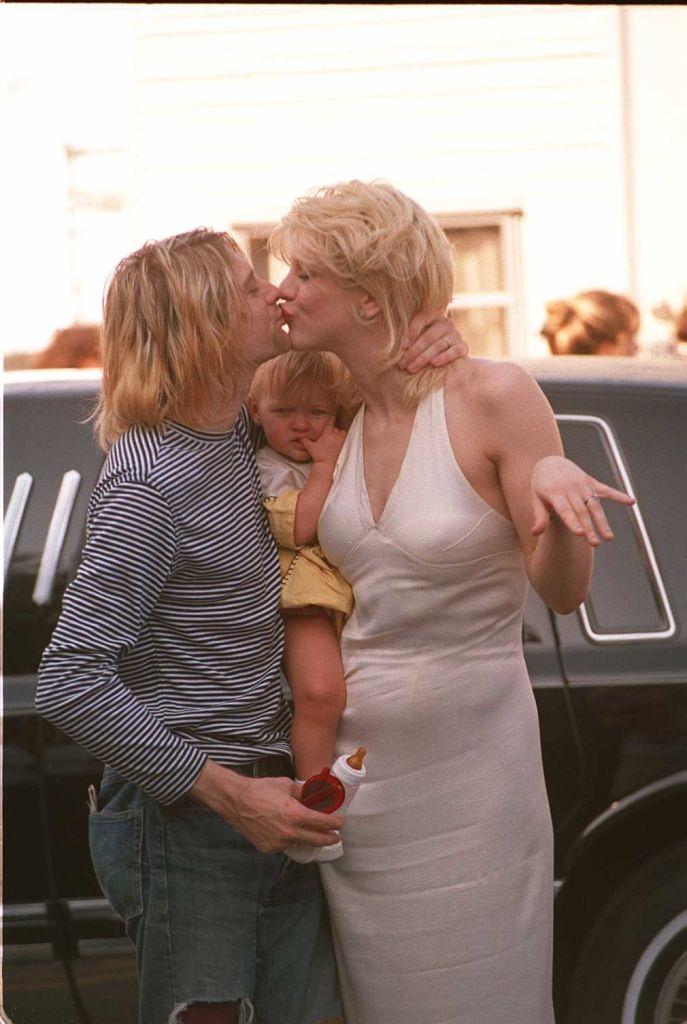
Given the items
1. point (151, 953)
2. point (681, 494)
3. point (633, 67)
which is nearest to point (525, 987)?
point (151, 953)

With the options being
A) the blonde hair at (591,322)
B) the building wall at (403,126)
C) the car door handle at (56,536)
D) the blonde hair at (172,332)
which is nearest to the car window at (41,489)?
the car door handle at (56,536)

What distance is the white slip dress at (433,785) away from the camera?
6.81 feet

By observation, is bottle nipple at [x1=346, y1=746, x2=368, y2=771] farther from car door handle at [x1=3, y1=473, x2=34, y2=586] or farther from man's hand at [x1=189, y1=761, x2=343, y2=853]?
car door handle at [x1=3, y1=473, x2=34, y2=586]

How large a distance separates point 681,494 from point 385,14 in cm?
560

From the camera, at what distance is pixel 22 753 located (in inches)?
113

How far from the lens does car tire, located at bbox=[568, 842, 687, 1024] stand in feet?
9.47

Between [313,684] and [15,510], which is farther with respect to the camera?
[15,510]

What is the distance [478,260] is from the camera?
307 inches

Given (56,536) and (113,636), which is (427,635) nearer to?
(113,636)

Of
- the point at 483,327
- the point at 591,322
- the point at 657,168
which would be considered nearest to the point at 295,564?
the point at 591,322

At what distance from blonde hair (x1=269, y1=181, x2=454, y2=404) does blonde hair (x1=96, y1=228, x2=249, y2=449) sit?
0.13 m

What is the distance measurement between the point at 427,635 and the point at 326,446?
0.32 meters

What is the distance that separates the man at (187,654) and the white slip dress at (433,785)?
0.40 ft

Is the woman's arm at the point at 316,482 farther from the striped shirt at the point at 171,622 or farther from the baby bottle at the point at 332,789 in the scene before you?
the baby bottle at the point at 332,789
